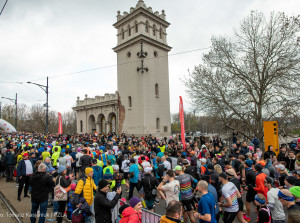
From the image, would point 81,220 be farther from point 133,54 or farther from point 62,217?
point 133,54

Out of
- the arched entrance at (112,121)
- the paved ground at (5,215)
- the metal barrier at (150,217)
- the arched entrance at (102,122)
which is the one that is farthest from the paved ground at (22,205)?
the arched entrance at (102,122)

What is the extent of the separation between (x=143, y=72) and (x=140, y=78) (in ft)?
2.95

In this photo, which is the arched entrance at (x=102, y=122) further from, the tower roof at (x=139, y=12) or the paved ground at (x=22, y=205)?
the paved ground at (x=22, y=205)

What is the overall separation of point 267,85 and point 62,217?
53.4ft

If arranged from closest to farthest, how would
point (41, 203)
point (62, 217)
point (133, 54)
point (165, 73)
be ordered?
point (41, 203), point (62, 217), point (133, 54), point (165, 73)

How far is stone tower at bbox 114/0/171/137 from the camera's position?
2711 centimetres

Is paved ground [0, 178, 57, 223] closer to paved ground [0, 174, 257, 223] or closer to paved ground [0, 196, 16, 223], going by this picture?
paved ground [0, 174, 257, 223]

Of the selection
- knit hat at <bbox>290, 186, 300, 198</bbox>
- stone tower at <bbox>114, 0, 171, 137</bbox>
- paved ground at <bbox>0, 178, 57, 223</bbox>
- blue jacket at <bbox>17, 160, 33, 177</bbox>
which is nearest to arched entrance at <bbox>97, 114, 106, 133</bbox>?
stone tower at <bbox>114, 0, 171, 137</bbox>

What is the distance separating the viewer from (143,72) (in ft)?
88.5

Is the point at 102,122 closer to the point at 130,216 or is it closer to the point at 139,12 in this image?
the point at 139,12

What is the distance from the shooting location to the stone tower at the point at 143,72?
88.9ft

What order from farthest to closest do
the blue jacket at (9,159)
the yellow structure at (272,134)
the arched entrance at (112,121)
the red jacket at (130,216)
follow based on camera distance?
the arched entrance at (112,121), the yellow structure at (272,134), the blue jacket at (9,159), the red jacket at (130,216)

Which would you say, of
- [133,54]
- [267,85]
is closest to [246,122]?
[267,85]

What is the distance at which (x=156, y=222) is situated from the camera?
4.01m
